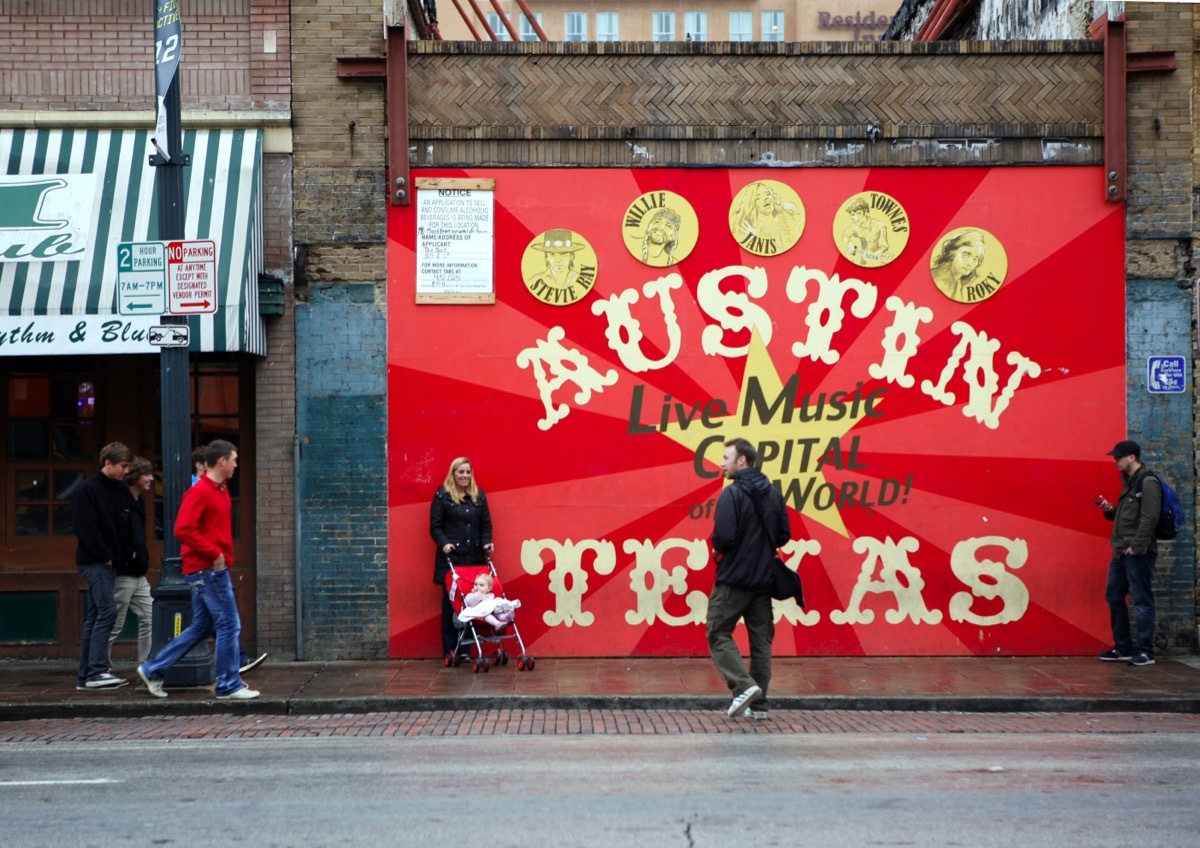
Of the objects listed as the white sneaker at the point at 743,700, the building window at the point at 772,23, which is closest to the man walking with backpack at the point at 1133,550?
the white sneaker at the point at 743,700

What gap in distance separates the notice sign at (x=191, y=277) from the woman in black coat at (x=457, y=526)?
2.55 metres

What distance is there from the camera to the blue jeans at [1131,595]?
11.2m

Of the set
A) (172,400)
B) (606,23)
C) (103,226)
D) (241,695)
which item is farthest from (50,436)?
(606,23)

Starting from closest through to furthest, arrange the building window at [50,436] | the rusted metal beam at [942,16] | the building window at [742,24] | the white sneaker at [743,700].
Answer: the white sneaker at [743,700] < the building window at [50,436] < the rusted metal beam at [942,16] < the building window at [742,24]

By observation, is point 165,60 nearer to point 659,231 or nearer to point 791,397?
point 659,231

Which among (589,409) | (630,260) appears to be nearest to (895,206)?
(630,260)

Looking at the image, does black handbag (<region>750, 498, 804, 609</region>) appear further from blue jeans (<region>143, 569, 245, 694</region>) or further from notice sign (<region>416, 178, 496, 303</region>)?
blue jeans (<region>143, 569, 245, 694</region>)

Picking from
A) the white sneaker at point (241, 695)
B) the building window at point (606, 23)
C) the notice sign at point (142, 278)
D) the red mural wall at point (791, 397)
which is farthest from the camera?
the building window at point (606, 23)

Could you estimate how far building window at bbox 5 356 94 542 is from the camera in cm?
1235

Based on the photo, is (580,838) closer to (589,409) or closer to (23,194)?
(589,409)

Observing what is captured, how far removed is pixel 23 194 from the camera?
11641 mm

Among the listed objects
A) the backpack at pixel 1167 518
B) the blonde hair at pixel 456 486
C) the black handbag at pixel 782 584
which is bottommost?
the black handbag at pixel 782 584

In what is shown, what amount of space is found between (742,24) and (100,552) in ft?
141

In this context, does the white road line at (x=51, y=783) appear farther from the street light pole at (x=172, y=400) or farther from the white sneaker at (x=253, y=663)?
the white sneaker at (x=253, y=663)
